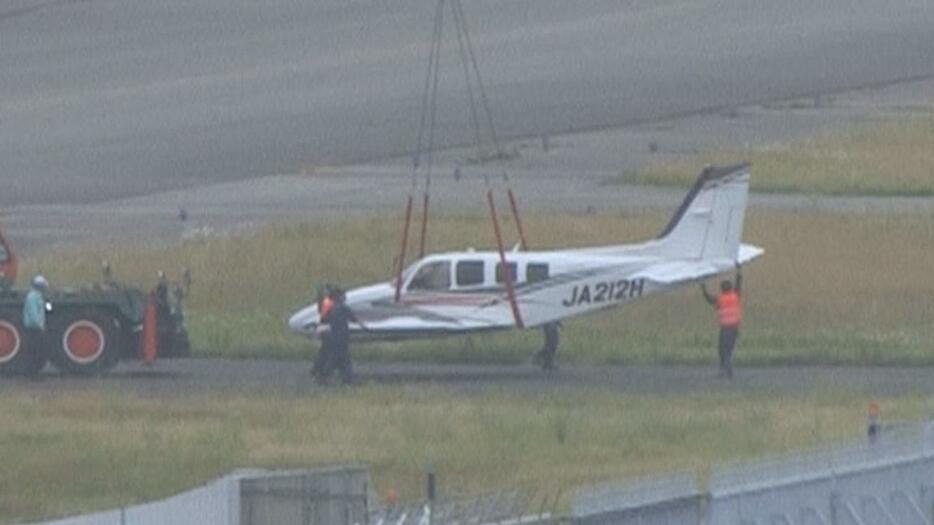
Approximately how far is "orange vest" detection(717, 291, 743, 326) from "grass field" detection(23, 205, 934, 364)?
1101 millimetres

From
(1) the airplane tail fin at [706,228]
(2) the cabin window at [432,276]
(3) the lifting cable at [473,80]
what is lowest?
(2) the cabin window at [432,276]

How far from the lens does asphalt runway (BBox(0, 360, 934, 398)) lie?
35.4 meters

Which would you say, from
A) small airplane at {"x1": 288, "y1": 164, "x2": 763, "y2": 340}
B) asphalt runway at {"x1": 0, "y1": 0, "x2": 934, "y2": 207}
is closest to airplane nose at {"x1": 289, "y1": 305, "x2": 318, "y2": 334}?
small airplane at {"x1": 288, "y1": 164, "x2": 763, "y2": 340}

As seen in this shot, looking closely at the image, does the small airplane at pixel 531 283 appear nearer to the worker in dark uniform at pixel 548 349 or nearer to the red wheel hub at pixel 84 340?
the worker in dark uniform at pixel 548 349

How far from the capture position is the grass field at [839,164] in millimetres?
56656

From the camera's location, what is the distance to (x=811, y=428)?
102 ft

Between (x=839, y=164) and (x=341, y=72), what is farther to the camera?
(x=341, y=72)

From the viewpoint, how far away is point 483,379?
36781 mm

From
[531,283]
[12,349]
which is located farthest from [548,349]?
[12,349]

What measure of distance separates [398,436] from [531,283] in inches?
284

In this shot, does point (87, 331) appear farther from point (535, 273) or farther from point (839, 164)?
point (839, 164)

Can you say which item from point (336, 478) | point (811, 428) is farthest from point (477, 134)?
point (336, 478)

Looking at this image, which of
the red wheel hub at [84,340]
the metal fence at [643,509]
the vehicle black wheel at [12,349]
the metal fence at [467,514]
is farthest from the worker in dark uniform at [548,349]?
the metal fence at [643,509]

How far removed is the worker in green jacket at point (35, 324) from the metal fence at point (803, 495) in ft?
58.6
